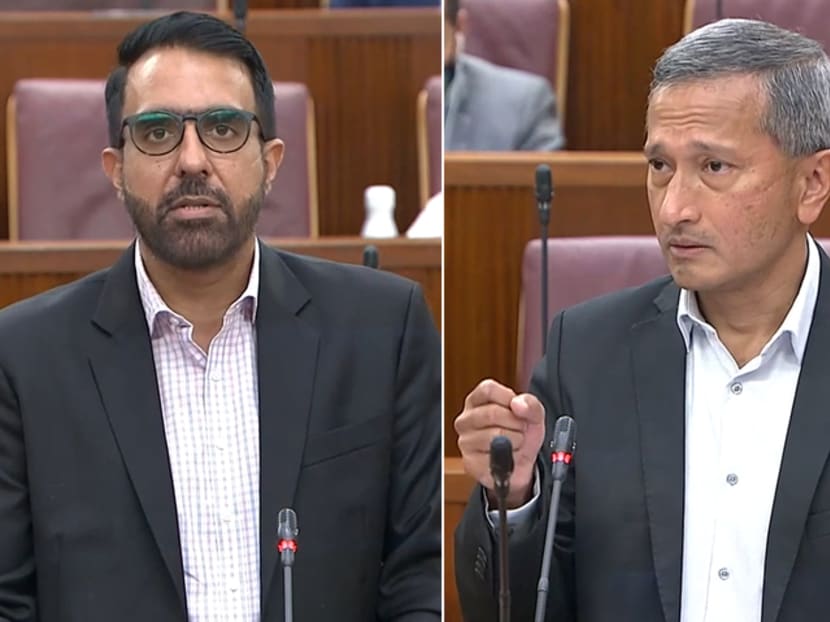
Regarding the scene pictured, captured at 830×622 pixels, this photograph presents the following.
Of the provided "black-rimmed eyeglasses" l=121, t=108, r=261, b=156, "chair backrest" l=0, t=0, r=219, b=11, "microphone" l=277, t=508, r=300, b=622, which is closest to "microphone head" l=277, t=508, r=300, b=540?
"microphone" l=277, t=508, r=300, b=622

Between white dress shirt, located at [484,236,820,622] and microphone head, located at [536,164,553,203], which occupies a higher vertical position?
microphone head, located at [536,164,553,203]

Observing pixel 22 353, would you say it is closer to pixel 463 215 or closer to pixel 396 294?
pixel 396 294

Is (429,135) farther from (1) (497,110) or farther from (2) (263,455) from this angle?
(2) (263,455)

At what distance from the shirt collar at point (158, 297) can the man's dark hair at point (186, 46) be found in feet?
0.24

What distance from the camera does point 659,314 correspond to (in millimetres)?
900

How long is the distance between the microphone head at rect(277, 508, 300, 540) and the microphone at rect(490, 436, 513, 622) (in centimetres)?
12

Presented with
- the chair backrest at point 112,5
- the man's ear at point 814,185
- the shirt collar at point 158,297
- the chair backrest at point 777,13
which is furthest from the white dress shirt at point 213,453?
the chair backrest at point 112,5

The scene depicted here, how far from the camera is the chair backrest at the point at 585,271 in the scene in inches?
44.2

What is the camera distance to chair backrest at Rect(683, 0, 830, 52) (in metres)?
1.47

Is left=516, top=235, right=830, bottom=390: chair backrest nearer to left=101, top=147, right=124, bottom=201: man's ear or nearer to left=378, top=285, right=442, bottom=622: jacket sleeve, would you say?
left=378, top=285, right=442, bottom=622: jacket sleeve

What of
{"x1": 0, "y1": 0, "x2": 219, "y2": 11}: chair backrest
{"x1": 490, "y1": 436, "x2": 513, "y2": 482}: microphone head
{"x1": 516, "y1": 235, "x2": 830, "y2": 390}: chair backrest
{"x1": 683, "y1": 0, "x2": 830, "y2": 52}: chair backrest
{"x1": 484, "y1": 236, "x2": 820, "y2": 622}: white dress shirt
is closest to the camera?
{"x1": 490, "y1": 436, "x2": 513, "y2": 482}: microphone head

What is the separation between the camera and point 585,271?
113 cm

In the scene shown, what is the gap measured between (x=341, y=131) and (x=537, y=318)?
1.98 ft

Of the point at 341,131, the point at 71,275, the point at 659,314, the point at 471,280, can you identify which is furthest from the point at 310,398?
the point at 341,131
